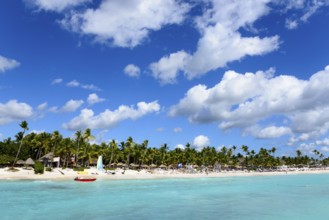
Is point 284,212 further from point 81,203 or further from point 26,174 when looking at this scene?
point 26,174

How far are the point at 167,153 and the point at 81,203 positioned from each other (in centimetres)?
8713

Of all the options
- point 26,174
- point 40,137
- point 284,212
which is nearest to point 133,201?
point 284,212

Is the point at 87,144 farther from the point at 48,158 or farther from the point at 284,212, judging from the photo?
the point at 284,212

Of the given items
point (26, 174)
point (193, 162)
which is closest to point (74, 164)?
point (26, 174)

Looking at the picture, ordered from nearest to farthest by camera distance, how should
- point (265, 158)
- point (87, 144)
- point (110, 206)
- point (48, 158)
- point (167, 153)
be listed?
point (110, 206), point (48, 158), point (87, 144), point (167, 153), point (265, 158)

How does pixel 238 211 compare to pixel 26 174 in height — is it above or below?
below

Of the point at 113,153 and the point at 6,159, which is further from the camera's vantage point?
the point at 113,153

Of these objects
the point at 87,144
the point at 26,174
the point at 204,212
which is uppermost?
the point at 87,144

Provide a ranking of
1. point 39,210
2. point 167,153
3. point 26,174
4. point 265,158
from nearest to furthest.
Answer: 1. point 39,210
2. point 26,174
3. point 167,153
4. point 265,158

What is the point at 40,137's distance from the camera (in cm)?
8512

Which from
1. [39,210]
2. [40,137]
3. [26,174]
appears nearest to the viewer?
[39,210]

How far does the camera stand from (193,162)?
122000mm

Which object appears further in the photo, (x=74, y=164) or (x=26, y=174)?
(x=74, y=164)

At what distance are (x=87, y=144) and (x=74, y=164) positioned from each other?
640 centimetres
